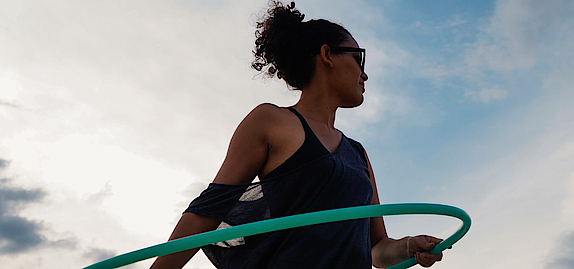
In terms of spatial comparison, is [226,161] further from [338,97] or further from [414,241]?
[414,241]

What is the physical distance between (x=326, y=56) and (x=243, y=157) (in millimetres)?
1047

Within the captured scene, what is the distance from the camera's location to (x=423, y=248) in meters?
3.07

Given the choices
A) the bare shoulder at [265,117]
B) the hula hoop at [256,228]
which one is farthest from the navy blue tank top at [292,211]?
the hula hoop at [256,228]

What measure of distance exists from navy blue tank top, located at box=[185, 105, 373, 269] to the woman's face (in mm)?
627

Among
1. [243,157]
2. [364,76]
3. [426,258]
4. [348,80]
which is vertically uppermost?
[364,76]

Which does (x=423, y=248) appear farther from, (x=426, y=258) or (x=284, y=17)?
(x=284, y=17)

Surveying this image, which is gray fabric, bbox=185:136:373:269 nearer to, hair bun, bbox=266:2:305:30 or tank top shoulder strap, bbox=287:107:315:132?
tank top shoulder strap, bbox=287:107:315:132

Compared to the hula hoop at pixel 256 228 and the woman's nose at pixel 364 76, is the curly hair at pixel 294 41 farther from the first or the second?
the hula hoop at pixel 256 228

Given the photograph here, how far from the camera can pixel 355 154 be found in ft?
10.9

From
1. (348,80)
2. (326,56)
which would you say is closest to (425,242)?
(348,80)

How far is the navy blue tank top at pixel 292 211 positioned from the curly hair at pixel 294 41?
2.34ft

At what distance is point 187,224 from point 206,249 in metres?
0.24

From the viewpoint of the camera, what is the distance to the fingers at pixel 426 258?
9.97ft

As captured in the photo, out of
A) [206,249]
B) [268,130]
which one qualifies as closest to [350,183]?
[268,130]
